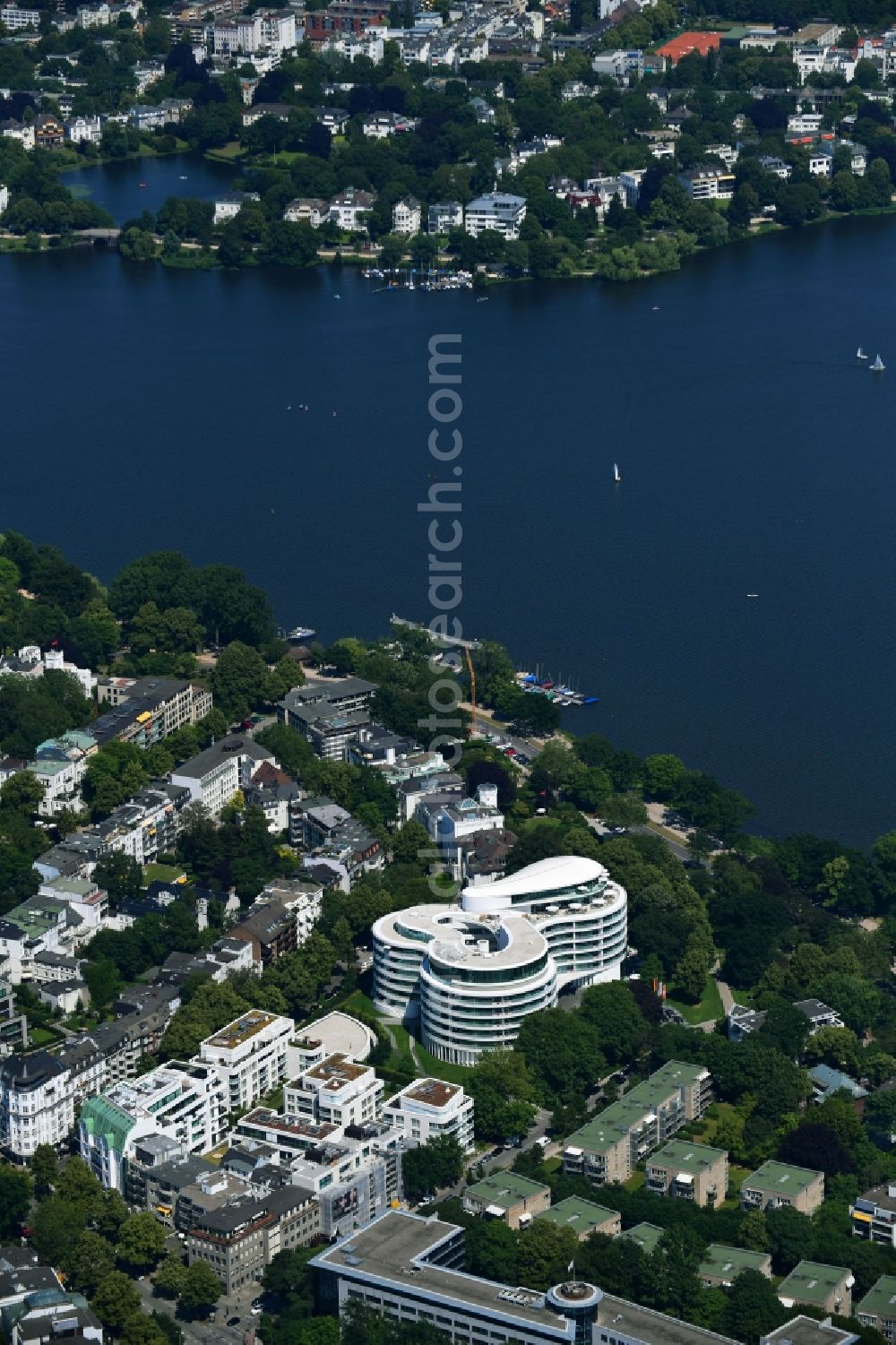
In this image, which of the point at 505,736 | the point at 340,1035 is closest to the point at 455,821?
the point at 505,736

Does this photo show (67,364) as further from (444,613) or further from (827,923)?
(827,923)

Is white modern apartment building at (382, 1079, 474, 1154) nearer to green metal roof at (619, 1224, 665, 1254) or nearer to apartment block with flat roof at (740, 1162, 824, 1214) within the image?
green metal roof at (619, 1224, 665, 1254)

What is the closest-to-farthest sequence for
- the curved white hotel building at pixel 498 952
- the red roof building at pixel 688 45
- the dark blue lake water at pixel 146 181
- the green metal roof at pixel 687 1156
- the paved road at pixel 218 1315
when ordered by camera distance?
the paved road at pixel 218 1315, the green metal roof at pixel 687 1156, the curved white hotel building at pixel 498 952, the dark blue lake water at pixel 146 181, the red roof building at pixel 688 45

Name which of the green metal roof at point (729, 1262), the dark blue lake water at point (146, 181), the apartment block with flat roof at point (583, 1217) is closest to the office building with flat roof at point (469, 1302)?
the apartment block with flat roof at point (583, 1217)

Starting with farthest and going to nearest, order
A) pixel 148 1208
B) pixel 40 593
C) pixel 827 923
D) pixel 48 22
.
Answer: pixel 48 22, pixel 40 593, pixel 827 923, pixel 148 1208

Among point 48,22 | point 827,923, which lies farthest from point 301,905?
point 48,22

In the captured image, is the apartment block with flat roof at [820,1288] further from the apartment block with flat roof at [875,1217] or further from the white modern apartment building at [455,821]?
the white modern apartment building at [455,821]

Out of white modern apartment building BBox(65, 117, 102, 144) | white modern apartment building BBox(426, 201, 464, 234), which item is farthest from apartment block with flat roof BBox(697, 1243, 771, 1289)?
white modern apartment building BBox(65, 117, 102, 144)
